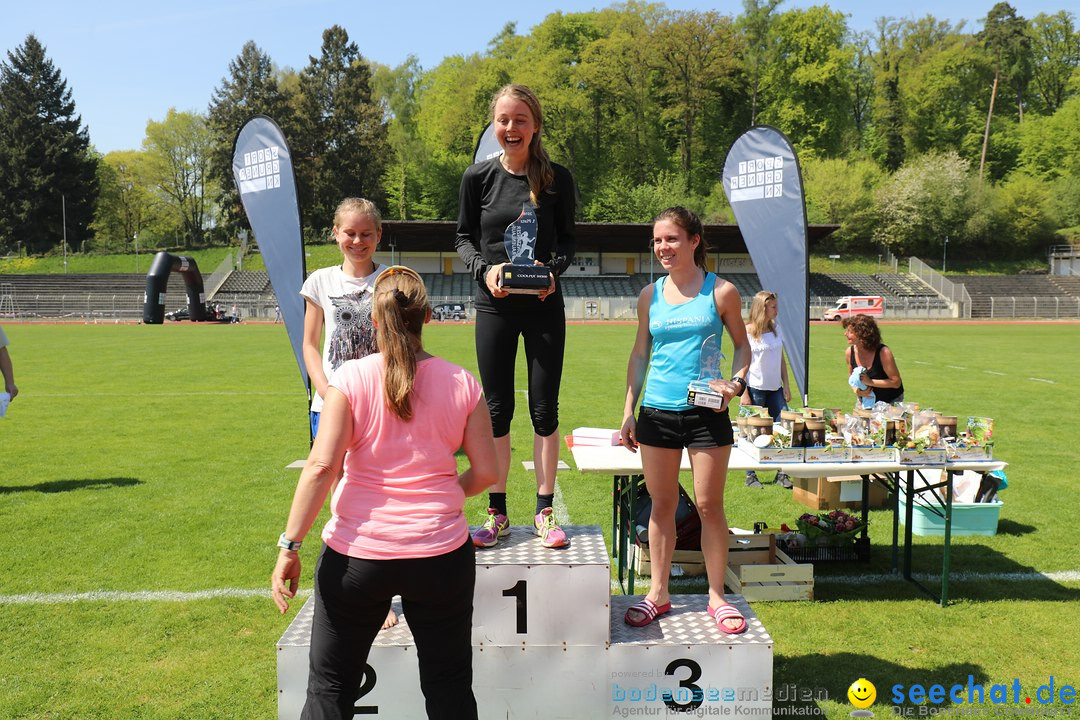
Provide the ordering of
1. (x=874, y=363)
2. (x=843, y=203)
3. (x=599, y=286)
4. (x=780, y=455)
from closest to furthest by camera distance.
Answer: (x=780, y=455) → (x=874, y=363) → (x=599, y=286) → (x=843, y=203)

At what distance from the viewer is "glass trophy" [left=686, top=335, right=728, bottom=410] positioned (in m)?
3.36

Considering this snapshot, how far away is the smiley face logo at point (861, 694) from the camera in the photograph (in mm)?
3391

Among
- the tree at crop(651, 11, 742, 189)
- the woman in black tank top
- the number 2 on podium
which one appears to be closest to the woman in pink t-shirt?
the number 2 on podium

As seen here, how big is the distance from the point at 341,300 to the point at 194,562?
2683 millimetres

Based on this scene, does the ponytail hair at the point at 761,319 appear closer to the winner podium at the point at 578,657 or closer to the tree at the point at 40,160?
the winner podium at the point at 578,657

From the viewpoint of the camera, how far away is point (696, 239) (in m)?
3.60

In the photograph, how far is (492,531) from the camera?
11.4ft

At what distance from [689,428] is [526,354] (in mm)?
794

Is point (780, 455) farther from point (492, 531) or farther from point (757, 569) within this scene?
point (492, 531)

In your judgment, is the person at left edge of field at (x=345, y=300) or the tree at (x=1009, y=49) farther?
the tree at (x=1009, y=49)

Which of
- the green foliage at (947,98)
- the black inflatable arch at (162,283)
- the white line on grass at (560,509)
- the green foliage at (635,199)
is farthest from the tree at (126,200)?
the white line on grass at (560,509)

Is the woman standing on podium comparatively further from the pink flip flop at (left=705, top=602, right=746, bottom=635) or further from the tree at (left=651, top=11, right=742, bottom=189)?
the tree at (left=651, top=11, right=742, bottom=189)

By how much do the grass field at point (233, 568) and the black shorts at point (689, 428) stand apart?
1.21 meters

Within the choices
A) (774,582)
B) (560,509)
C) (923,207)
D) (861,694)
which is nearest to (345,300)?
(861,694)
